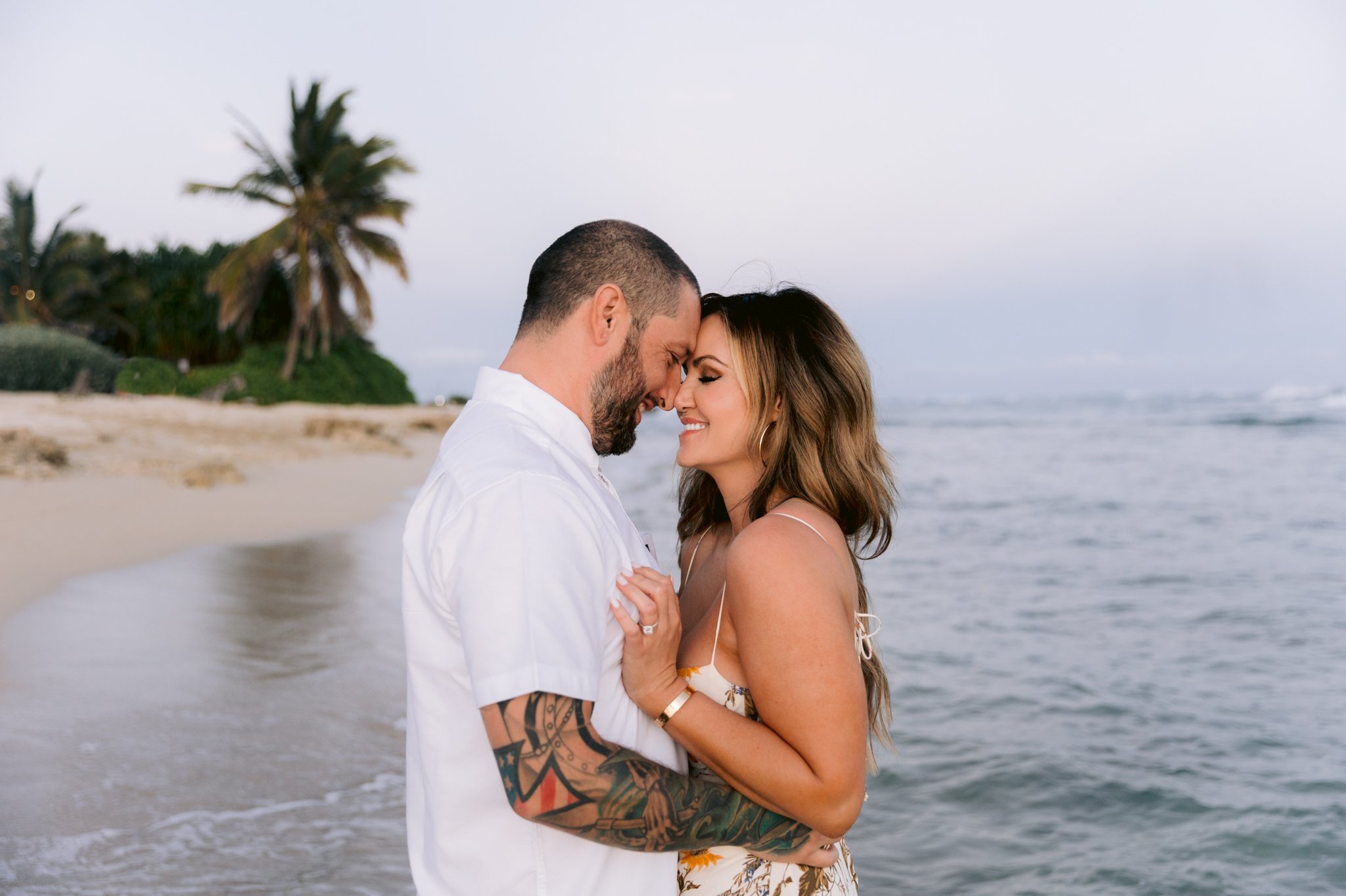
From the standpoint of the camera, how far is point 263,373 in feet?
83.3

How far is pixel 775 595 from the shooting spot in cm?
216

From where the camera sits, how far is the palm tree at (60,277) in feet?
95.3

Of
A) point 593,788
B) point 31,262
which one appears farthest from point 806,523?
point 31,262

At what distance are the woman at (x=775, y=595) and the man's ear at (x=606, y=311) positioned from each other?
51 cm

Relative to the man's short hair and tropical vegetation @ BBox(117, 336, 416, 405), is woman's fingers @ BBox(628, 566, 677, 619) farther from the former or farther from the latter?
tropical vegetation @ BBox(117, 336, 416, 405)

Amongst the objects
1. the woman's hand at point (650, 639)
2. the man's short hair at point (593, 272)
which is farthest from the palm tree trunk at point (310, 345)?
the woman's hand at point (650, 639)

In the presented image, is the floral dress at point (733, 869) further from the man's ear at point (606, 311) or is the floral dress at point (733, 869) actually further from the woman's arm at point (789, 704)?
the man's ear at point (606, 311)

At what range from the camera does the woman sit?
206cm

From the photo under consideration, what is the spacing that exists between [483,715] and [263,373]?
2598 cm

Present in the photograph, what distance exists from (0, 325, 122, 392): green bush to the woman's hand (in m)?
22.6

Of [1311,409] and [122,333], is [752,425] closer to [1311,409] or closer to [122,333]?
[122,333]

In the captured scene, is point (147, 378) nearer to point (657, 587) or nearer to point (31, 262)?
point (31, 262)

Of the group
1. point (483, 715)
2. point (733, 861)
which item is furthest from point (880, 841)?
point (483, 715)

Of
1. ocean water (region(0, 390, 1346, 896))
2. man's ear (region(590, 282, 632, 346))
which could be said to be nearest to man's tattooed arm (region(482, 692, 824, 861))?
man's ear (region(590, 282, 632, 346))
